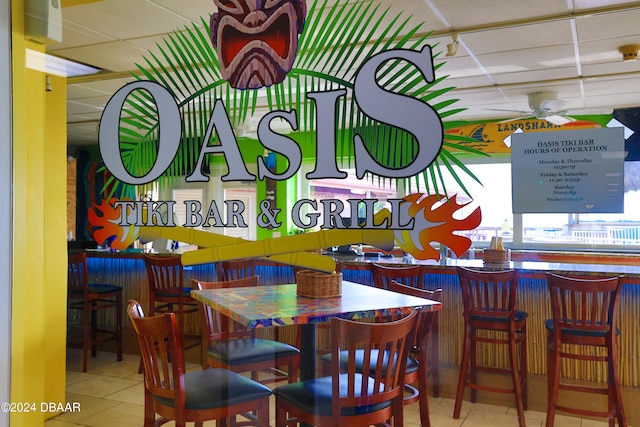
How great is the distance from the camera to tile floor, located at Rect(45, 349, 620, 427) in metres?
2.87

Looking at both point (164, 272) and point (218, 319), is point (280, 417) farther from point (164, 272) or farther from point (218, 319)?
point (164, 272)

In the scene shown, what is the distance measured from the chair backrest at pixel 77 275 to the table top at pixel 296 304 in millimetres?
833

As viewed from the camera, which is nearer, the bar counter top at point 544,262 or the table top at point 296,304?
the table top at point 296,304

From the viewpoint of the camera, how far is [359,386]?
2.13 metres

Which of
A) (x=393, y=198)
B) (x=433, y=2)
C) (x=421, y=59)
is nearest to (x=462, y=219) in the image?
(x=393, y=198)

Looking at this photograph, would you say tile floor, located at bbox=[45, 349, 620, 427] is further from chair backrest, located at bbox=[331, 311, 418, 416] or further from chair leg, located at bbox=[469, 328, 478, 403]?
chair backrest, located at bbox=[331, 311, 418, 416]

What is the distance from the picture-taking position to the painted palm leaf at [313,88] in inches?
82.3

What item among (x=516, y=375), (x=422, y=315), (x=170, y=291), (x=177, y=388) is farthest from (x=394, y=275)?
(x=170, y=291)

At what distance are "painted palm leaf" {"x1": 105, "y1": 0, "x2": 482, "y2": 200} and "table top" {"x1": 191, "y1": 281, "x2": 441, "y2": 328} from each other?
1.77ft

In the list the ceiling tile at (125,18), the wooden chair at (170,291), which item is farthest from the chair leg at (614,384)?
the ceiling tile at (125,18)

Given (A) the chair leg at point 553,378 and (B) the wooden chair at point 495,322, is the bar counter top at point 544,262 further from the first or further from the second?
(A) the chair leg at point 553,378

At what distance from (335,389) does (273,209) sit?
0.78 metres

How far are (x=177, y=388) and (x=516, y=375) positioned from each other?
2079mm

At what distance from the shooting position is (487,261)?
2.63m
